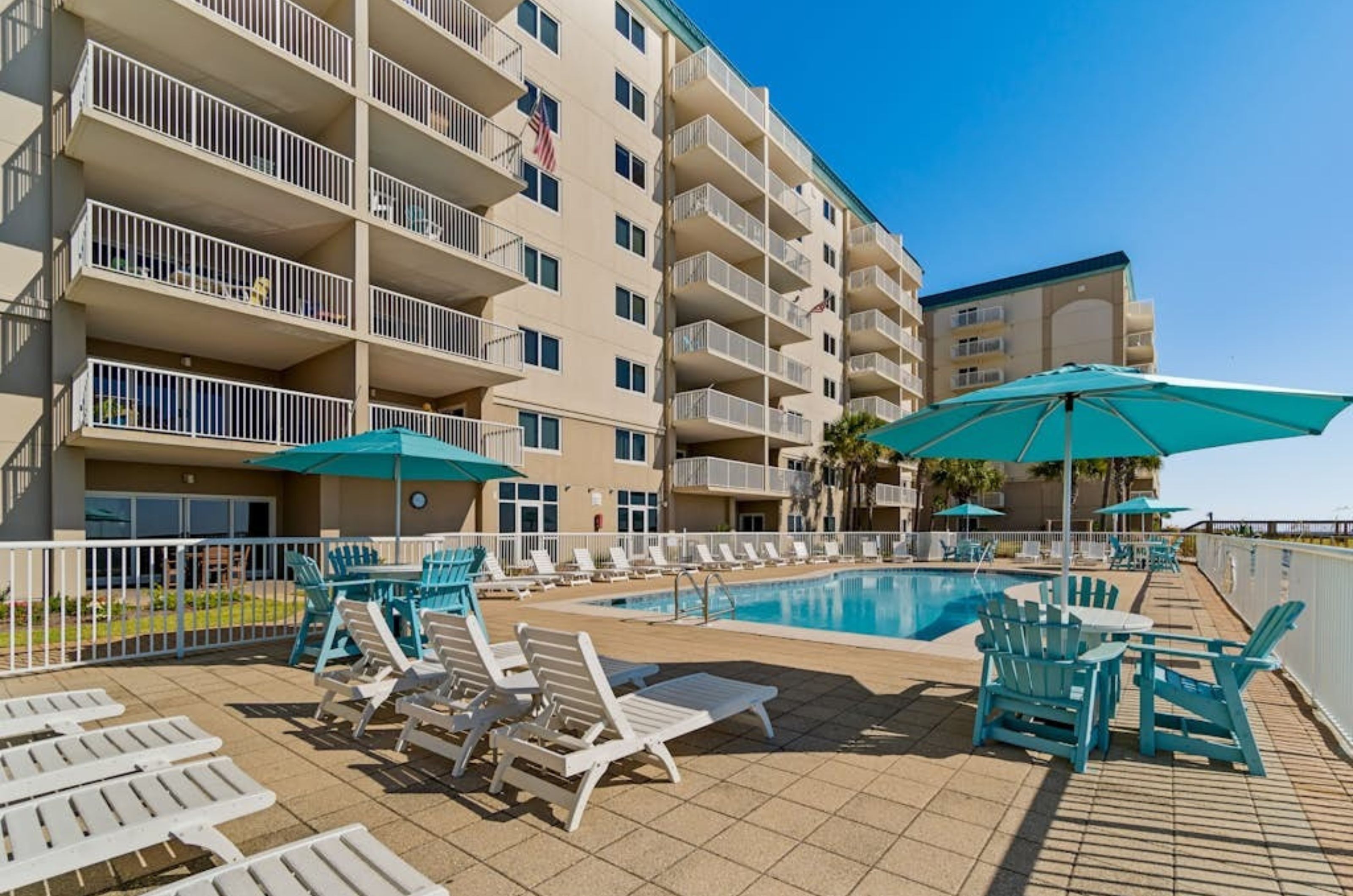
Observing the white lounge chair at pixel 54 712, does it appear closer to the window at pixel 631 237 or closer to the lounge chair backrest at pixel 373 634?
the lounge chair backrest at pixel 373 634

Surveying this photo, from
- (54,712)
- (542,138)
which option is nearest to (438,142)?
(542,138)

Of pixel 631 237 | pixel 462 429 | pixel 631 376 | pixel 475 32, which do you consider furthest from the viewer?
pixel 631 237

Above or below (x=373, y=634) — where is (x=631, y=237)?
above

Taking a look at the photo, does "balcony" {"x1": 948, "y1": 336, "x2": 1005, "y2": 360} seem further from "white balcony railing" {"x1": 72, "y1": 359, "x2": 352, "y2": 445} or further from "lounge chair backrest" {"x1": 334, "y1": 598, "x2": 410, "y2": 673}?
"lounge chair backrest" {"x1": 334, "y1": 598, "x2": 410, "y2": 673}

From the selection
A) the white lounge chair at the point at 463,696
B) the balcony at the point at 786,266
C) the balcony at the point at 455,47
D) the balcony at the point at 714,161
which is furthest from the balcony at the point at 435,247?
the white lounge chair at the point at 463,696

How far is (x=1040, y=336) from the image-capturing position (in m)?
41.8

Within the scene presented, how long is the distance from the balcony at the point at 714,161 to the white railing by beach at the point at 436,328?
11.1 metres

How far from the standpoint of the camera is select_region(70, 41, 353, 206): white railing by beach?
1135 cm

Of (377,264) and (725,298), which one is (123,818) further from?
(725,298)

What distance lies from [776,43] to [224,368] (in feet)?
76.2

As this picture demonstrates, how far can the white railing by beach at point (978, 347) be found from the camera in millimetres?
43031

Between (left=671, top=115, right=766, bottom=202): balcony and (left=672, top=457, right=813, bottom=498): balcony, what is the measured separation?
34.3 ft

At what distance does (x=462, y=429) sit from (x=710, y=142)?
14.1m

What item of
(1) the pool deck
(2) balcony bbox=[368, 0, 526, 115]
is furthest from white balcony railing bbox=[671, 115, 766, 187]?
(1) the pool deck
